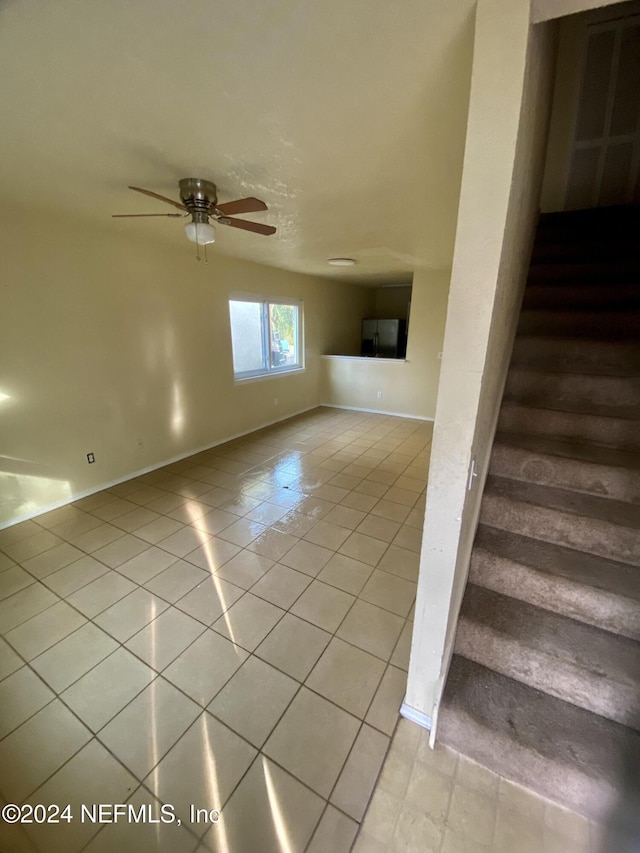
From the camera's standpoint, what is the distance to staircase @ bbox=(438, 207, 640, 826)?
45.1 inches

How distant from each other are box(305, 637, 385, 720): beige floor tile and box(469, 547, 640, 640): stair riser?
65 cm

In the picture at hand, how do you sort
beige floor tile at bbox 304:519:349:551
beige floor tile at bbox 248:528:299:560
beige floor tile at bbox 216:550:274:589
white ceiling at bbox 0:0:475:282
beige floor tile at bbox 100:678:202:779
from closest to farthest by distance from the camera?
white ceiling at bbox 0:0:475:282, beige floor tile at bbox 100:678:202:779, beige floor tile at bbox 216:550:274:589, beige floor tile at bbox 248:528:299:560, beige floor tile at bbox 304:519:349:551

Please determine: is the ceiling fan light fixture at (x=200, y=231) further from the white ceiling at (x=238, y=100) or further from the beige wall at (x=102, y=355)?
the beige wall at (x=102, y=355)

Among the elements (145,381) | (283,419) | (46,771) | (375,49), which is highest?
(375,49)

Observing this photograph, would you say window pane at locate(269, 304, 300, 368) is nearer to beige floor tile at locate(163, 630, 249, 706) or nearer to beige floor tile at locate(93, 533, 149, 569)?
beige floor tile at locate(93, 533, 149, 569)

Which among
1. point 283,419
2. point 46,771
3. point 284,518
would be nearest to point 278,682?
point 46,771

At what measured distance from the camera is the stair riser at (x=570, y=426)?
5.51ft

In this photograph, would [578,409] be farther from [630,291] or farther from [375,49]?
[375,49]

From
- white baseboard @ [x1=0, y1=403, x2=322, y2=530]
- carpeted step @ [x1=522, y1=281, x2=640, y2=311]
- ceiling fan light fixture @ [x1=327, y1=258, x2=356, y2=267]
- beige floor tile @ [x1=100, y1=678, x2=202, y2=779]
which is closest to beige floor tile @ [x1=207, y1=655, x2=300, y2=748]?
beige floor tile @ [x1=100, y1=678, x2=202, y2=779]

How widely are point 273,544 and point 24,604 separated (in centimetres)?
146

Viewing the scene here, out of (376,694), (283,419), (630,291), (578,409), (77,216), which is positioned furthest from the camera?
(283,419)

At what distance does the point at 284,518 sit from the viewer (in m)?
2.74

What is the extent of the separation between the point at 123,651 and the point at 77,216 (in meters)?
2.95

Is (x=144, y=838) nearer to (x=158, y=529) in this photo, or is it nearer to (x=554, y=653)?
(x=554, y=653)
